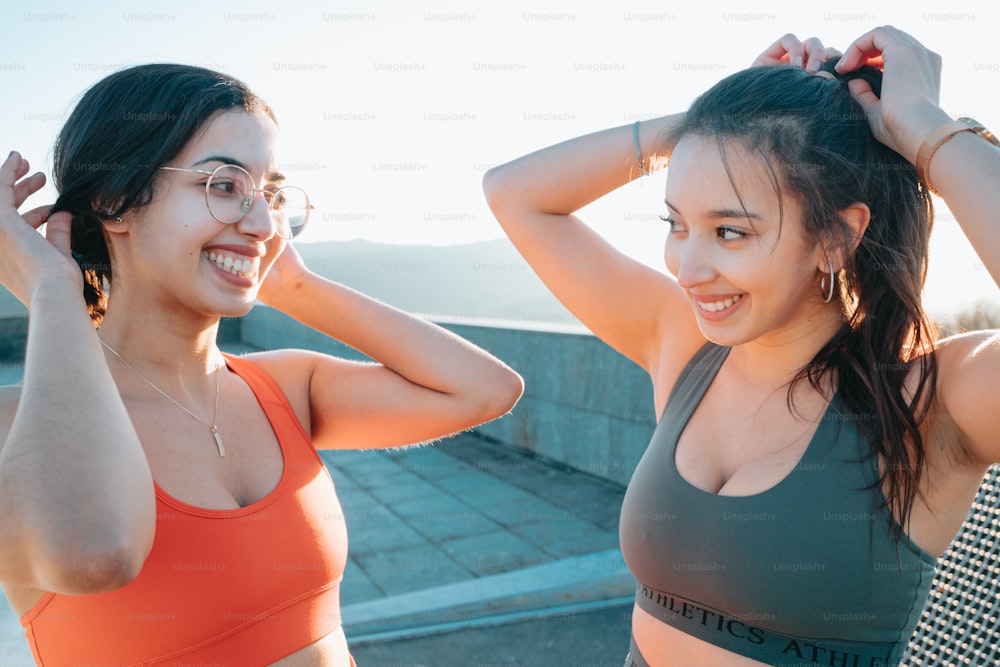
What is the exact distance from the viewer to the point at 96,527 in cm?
131

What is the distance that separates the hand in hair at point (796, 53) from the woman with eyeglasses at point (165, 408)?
43.6 inches

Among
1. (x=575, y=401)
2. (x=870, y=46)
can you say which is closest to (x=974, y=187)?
(x=870, y=46)

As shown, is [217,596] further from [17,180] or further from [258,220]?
[17,180]

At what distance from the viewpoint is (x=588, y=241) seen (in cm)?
218

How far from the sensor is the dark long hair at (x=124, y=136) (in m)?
1.70

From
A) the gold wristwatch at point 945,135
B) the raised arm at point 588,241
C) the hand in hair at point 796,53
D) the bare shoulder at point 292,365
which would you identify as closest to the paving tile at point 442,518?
the bare shoulder at point 292,365

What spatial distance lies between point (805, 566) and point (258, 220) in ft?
4.19

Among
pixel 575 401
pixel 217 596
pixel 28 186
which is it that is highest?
pixel 28 186

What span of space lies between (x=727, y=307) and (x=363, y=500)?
5.12 metres

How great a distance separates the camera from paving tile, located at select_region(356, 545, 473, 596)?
457 centimetres

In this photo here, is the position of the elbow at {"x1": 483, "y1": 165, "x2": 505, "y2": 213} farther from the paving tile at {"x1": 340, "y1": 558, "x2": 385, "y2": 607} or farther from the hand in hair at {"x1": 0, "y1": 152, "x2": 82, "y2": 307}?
the paving tile at {"x1": 340, "y1": 558, "x2": 385, "y2": 607}

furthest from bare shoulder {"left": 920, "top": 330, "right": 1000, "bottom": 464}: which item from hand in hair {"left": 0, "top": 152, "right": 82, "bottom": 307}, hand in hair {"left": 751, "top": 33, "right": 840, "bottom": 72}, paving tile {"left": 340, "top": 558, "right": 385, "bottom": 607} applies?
paving tile {"left": 340, "top": 558, "right": 385, "bottom": 607}

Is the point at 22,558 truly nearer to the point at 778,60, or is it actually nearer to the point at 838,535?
the point at 838,535

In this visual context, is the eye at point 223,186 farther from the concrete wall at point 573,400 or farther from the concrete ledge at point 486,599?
the concrete wall at point 573,400
